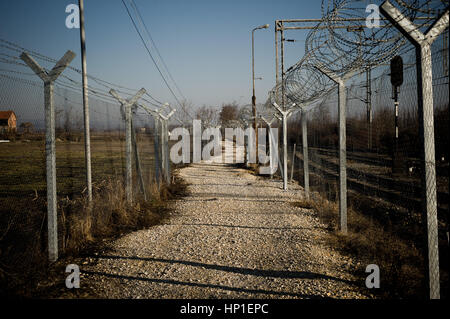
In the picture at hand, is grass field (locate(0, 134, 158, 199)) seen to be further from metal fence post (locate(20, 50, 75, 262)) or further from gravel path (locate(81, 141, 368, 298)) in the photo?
gravel path (locate(81, 141, 368, 298))

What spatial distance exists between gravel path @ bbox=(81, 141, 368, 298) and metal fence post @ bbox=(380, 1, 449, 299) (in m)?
0.82

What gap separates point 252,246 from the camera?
196 inches

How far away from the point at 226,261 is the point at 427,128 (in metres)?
2.77

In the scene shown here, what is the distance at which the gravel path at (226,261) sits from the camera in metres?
3.51

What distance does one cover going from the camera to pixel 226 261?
4371 mm

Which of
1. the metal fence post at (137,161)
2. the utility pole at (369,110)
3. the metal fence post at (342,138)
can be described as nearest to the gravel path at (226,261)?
the metal fence post at (342,138)

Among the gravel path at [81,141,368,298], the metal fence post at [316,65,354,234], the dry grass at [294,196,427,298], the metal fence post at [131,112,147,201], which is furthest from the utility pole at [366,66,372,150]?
the metal fence post at [131,112,147,201]

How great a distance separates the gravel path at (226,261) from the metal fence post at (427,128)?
819mm

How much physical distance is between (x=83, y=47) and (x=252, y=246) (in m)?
4.76

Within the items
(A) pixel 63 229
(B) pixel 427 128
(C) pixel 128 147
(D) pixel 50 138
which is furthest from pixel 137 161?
(B) pixel 427 128

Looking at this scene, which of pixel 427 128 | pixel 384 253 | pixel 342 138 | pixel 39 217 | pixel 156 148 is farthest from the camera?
pixel 156 148

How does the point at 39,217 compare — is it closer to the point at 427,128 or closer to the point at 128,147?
the point at 128,147

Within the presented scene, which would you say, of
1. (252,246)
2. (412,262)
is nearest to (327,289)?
(412,262)

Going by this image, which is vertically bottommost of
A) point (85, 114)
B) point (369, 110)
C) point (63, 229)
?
point (63, 229)
